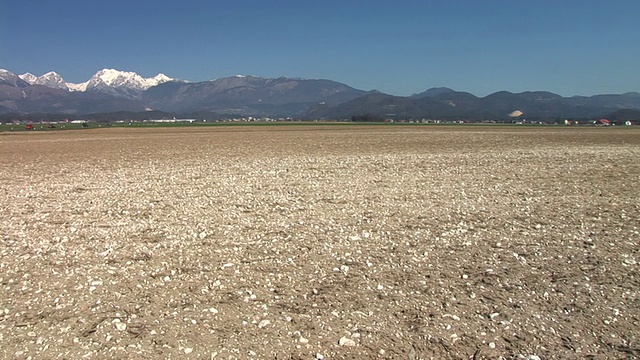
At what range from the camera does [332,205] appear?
44.7 ft

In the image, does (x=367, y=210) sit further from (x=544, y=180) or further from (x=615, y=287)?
(x=544, y=180)

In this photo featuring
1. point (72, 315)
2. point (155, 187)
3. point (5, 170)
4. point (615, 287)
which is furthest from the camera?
point (5, 170)

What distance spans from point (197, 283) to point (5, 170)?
947 inches

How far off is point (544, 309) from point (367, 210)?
6.70 metres

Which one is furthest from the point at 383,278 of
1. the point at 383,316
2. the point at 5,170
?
the point at 5,170

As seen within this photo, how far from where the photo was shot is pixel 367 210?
42.4ft

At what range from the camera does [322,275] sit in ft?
25.5

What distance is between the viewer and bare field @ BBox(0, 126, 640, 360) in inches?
222

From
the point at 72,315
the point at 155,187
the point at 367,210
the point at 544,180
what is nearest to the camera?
the point at 72,315

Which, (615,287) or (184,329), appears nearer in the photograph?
(184,329)

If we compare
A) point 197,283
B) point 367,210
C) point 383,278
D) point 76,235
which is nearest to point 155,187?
point 76,235

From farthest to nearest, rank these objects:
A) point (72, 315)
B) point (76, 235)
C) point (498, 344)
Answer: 1. point (76, 235)
2. point (72, 315)
3. point (498, 344)

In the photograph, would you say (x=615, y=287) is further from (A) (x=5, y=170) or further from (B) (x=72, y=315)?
(A) (x=5, y=170)

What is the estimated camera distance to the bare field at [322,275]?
565 centimetres
